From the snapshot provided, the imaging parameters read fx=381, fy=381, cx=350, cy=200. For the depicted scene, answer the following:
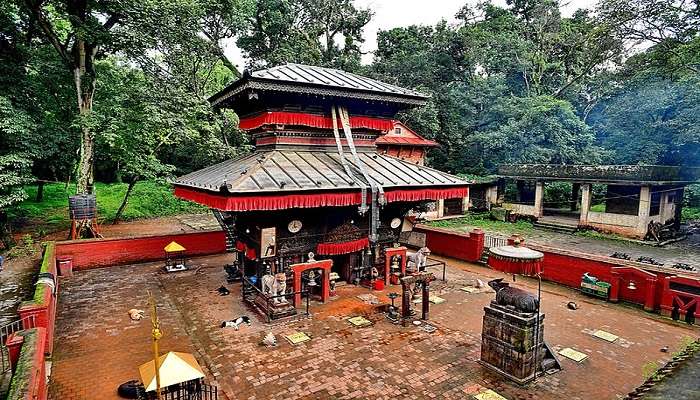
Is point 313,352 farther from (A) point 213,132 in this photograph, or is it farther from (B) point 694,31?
(B) point 694,31

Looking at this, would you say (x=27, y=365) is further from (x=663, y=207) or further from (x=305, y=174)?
(x=663, y=207)

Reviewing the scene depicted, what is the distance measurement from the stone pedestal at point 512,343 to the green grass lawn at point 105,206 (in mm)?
22756

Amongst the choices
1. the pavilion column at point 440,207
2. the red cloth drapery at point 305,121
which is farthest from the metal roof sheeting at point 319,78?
the pavilion column at point 440,207

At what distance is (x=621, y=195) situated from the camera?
1020 inches

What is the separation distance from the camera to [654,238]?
76.7 ft

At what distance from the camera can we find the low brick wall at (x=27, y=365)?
16.4ft

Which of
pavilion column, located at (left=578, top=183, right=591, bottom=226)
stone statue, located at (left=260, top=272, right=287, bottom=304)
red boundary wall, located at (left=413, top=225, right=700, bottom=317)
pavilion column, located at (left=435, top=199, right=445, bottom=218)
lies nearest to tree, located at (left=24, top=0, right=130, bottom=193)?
stone statue, located at (left=260, top=272, right=287, bottom=304)

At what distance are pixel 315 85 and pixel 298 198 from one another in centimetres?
385

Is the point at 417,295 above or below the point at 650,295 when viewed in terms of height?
below

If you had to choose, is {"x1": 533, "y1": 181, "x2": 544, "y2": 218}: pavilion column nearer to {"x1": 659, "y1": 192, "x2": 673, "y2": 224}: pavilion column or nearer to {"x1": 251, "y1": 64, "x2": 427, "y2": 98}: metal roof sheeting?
{"x1": 659, "y1": 192, "x2": 673, "y2": 224}: pavilion column

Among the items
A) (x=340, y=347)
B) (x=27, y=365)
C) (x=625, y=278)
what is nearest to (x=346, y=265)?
(x=340, y=347)

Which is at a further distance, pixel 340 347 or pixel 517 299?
pixel 340 347

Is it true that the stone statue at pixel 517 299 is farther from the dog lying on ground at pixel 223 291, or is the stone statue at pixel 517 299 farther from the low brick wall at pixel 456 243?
the low brick wall at pixel 456 243

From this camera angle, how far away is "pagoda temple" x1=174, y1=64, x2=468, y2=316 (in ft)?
35.2
